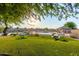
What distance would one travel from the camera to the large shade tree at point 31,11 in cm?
169

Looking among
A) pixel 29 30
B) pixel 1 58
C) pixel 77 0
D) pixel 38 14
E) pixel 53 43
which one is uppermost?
pixel 77 0

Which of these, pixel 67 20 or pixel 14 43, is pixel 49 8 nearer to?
pixel 67 20

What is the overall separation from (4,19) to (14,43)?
0.22 metres

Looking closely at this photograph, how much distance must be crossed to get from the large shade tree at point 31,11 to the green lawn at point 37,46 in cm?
11

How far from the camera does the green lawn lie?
5.42 ft

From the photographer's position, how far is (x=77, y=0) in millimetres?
1673

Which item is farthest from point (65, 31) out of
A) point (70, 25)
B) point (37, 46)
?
point (37, 46)

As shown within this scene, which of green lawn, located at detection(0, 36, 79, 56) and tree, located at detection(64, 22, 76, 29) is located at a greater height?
tree, located at detection(64, 22, 76, 29)

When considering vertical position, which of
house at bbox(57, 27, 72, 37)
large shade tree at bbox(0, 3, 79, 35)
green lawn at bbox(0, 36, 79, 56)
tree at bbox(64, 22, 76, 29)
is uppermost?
large shade tree at bbox(0, 3, 79, 35)

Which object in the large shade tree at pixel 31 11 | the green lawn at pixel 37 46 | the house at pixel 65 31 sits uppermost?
the large shade tree at pixel 31 11

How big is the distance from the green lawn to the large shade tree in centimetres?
11

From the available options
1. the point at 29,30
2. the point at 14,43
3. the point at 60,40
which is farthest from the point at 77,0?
the point at 14,43

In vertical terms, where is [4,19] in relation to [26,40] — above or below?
above

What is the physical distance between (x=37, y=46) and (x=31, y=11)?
0.98 feet
